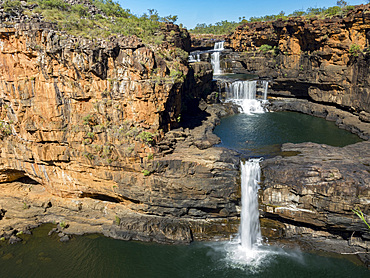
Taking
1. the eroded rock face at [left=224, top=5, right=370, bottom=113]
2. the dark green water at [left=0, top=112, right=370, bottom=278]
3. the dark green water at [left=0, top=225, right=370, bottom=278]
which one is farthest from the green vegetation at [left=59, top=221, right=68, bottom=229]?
the eroded rock face at [left=224, top=5, right=370, bottom=113]

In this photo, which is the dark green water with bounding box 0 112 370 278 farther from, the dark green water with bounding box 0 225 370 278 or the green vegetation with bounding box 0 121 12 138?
the green vegetation with bounding box 0 121 12 138

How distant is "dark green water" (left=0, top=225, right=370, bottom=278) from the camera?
16547mm

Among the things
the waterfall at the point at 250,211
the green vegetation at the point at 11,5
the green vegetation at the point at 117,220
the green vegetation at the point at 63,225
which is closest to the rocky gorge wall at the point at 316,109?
the waterfall at the point at 250,211

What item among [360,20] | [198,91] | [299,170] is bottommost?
[299,170]

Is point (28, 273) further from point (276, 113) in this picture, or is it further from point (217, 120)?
point (276, 113)

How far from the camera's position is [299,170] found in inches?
721

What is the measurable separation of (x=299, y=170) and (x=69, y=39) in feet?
59.3

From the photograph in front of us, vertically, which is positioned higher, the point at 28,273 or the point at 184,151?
the point at 184,151

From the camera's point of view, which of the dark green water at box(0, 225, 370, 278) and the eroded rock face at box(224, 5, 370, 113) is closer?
the dark green water at box(0, 225, 370, 278)

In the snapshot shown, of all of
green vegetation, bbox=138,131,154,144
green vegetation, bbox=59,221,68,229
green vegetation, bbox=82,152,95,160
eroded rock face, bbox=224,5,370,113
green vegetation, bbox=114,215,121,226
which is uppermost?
eroded rock face, bbox=224,5,370,113

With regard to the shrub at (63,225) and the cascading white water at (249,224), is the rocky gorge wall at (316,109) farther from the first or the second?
the shrub at (63,225)

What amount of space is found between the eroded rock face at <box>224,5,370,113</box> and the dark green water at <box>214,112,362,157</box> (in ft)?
13.3

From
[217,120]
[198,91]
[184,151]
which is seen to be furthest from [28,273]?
[198,91]

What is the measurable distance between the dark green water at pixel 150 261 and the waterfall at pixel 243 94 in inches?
979
